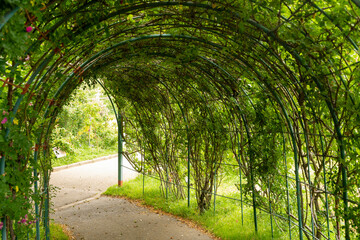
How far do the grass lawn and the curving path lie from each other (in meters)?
0.22

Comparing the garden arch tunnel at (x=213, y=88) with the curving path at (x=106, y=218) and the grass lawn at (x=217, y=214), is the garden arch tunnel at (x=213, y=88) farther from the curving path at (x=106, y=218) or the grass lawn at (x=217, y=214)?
the curving path at (x=106, y=218)

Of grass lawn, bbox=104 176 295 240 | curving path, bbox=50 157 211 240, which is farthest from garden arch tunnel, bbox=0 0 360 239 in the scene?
curving path, bbox=50 157 211 240

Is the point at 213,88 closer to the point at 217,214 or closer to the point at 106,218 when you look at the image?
the point at 217,214

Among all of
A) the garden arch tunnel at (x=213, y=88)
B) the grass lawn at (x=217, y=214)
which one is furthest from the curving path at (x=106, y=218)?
the garden arch tunnel at (x=213, y=88)

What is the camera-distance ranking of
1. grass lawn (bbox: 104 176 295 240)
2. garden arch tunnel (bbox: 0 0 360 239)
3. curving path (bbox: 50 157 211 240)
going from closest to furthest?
garden arch tunnel (bbox: 0 0 360 239) → grass lawn (bbox: 104 176 295 240) → curving path (bbox: 50 157 211 240)

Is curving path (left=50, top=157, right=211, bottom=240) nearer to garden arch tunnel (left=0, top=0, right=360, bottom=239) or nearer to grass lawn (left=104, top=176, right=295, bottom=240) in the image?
grass lawn (left=104, top=176, right=295, bottom=240)

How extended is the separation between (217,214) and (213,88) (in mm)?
2132

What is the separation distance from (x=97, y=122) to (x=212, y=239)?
1034 centimetres

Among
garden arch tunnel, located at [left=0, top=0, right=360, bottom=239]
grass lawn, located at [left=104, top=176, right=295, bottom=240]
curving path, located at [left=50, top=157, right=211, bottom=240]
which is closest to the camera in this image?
garden arch tunnel, located at [left=0, top=0, right=360, bottom=239]

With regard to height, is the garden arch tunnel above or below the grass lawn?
above

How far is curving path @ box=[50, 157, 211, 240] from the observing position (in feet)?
16.2

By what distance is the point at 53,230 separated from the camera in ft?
15.7

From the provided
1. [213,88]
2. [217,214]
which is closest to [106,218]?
[217,214]

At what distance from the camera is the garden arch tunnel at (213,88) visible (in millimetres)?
2254
